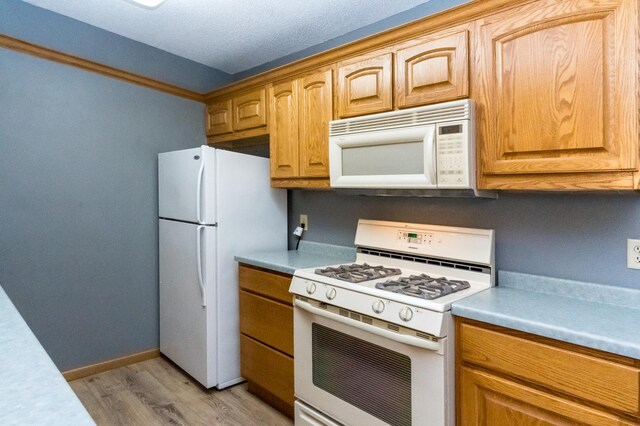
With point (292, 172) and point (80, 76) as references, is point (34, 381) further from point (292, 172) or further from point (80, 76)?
point (80, 76)

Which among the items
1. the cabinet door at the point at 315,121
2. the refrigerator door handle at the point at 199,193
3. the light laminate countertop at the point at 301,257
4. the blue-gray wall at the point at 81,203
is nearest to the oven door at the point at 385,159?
the cabinet door at the point at 315,121

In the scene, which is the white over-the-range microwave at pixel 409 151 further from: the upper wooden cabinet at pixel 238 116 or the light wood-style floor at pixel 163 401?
A: the light wood-style floor at pixel 163 401

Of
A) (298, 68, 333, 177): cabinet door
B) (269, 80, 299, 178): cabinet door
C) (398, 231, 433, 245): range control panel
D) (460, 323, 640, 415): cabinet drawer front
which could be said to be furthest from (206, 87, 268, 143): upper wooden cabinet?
(460, 323, 640, 415): cabinet drawer front

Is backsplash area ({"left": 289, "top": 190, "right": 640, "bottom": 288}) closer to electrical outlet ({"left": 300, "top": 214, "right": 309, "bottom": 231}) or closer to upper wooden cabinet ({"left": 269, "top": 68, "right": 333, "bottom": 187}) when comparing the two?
upper wooden cabinet ({"left": 269, "top": 68, "right": 333, "bottom": 187})

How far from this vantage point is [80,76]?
270 cm

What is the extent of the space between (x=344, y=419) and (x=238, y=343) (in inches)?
43.2

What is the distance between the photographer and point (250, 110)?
2.87 metres

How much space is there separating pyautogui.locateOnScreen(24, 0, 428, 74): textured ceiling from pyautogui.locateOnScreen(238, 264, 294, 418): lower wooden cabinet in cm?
165

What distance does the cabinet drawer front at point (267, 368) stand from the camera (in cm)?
225

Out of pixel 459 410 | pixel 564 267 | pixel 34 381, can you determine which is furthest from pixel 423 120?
pixel 34 381

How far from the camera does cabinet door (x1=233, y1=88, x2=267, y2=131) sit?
9.09ft

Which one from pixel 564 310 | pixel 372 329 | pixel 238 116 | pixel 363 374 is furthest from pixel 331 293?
pixel 238 116

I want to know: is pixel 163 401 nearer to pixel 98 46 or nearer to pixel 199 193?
pixel 199 193

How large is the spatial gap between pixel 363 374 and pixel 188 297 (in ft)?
4.85
